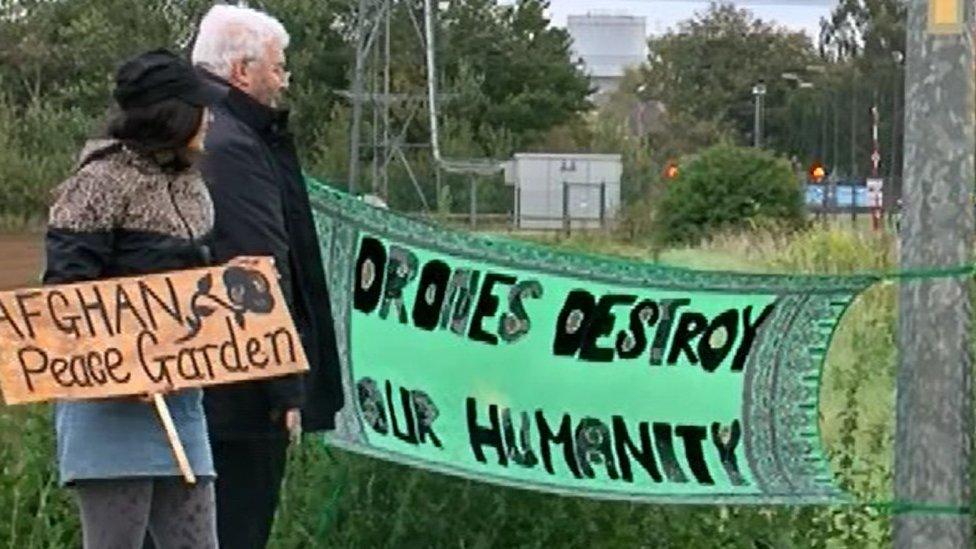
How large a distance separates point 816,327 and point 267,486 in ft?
5.01

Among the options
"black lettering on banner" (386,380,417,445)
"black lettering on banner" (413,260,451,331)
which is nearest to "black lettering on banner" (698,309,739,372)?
"black lettering on banner" (413,260,451,331)

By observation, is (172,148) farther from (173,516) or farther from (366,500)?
(366,500)

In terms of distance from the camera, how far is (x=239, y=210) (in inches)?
209

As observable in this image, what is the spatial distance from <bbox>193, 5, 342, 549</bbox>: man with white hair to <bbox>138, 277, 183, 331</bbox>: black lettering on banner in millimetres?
481

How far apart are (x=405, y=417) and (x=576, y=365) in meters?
0.50

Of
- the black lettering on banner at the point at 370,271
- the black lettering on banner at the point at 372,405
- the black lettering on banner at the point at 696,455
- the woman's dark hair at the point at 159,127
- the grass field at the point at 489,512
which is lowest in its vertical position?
the grass field at the point at 489,512

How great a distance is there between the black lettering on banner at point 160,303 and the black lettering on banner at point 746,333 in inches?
64.4

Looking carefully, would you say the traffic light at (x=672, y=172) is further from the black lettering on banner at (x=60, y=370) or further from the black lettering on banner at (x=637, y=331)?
the black lettering on banner at (x=60, y=370)

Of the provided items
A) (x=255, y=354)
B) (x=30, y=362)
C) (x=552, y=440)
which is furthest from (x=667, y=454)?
(x=30, y=362)

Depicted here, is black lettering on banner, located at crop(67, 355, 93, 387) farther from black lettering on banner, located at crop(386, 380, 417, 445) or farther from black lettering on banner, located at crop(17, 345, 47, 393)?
black lettering on banner, located at crop(386, 380, 417, 445)

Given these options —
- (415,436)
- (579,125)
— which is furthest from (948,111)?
(579,125)

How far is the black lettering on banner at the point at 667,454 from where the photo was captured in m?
5.72

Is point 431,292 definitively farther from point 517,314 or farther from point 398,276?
point 517,314

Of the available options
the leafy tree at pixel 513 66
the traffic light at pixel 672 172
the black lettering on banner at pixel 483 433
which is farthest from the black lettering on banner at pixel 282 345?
the leafy tree at pixel 513 66
